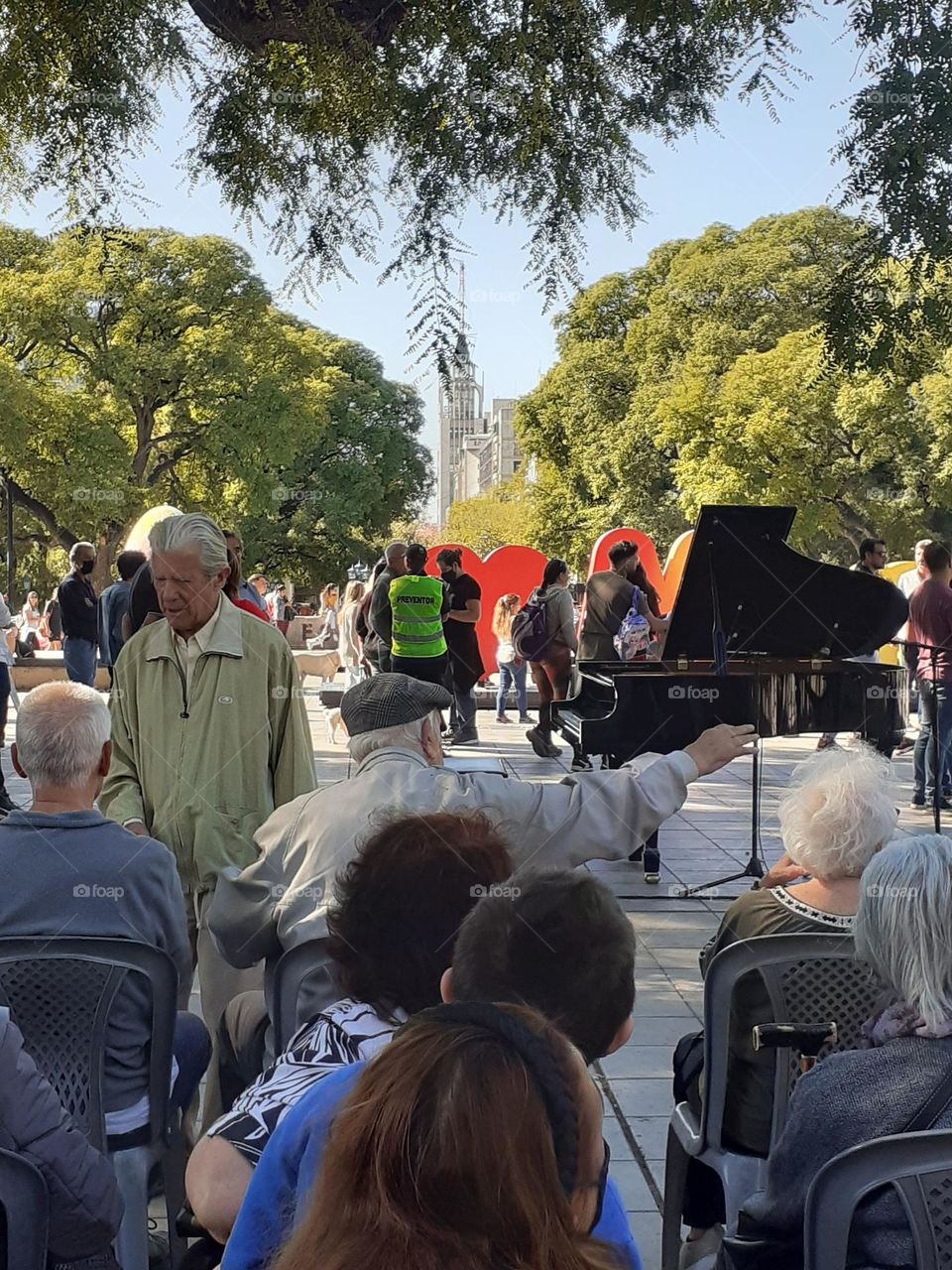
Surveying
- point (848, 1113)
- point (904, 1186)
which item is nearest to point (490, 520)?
point (848, 1113)

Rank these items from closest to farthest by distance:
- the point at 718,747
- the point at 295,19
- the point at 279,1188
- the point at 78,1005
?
the point at 279,1188 → the point at 78,1005 → the point at 718,747 → the point at 295,19

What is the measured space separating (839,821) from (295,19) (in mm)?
3051

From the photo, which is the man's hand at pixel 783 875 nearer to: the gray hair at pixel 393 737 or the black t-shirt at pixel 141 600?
the gray hair at pixel 393 737

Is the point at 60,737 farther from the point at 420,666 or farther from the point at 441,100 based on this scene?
the point at 420,666

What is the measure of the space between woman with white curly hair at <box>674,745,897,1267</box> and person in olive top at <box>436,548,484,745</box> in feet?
32.8

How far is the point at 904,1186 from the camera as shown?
6.44ft

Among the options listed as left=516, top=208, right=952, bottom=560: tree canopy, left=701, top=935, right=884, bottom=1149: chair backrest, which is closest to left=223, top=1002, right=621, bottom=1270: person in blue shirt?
left=701, top=935, right=884, bottom=1149: chair backrest

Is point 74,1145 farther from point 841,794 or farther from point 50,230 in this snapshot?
point 50,230

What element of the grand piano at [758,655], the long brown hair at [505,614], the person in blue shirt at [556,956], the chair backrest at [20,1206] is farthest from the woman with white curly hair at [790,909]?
the long brown hair at [505,614]

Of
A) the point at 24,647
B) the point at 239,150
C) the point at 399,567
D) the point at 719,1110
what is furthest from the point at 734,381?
the point at 719,1110

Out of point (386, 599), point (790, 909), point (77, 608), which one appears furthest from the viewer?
point (77, 608)

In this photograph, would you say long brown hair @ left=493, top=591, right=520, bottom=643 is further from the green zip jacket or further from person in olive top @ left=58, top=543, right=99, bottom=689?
the green zip jacket

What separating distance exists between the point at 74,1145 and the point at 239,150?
143 inches

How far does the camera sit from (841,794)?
10.6 ft
